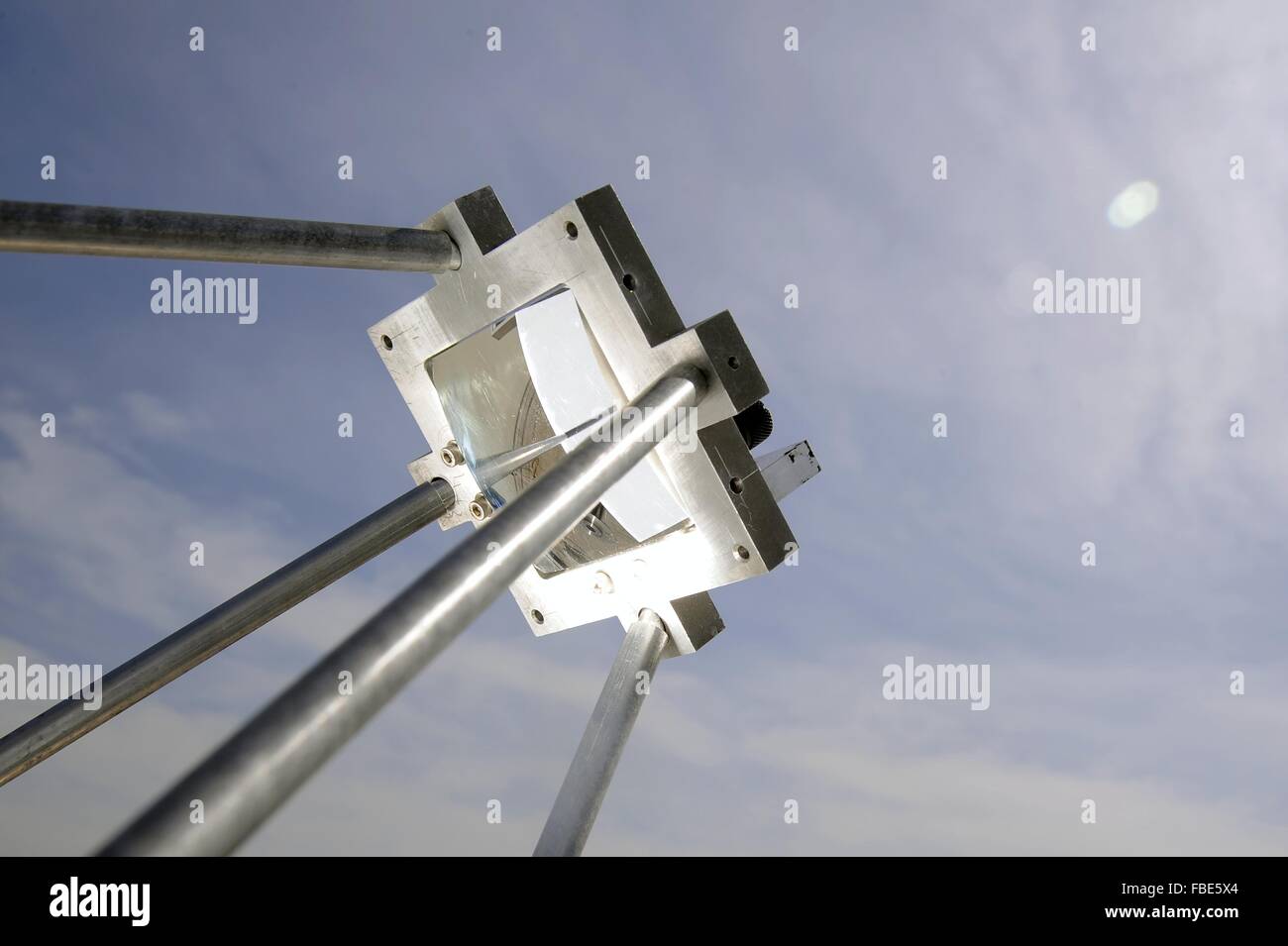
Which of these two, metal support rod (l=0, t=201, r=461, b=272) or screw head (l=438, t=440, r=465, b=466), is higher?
metal support rod (l=0, t=201, r=461, b=272)

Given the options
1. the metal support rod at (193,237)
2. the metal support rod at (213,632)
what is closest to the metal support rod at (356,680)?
the metal support rod at (193,237)

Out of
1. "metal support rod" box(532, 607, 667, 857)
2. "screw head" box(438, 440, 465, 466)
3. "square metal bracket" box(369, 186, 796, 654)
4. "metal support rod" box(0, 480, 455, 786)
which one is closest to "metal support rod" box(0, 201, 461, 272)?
"square metal bracket" box(369, 186, 796, 654)

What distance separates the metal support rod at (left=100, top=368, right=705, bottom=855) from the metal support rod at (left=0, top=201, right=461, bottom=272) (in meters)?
1.86

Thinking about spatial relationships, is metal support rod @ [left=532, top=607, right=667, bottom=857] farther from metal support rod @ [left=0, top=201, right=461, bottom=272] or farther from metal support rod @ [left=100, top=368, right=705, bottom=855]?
metal support rod @ [left=0, top=201, right=461, bottom=272]

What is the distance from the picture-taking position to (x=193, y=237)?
4906 millimetres

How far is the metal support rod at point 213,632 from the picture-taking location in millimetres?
5680

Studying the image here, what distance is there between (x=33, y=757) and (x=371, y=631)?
3.66 metres

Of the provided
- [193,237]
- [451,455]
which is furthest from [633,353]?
[193,237]

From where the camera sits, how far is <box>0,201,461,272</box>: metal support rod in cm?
458

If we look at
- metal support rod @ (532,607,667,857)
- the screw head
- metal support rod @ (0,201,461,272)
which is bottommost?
metal support rod @ (532,607,667,857)

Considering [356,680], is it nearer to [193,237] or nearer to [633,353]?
[193,237]
